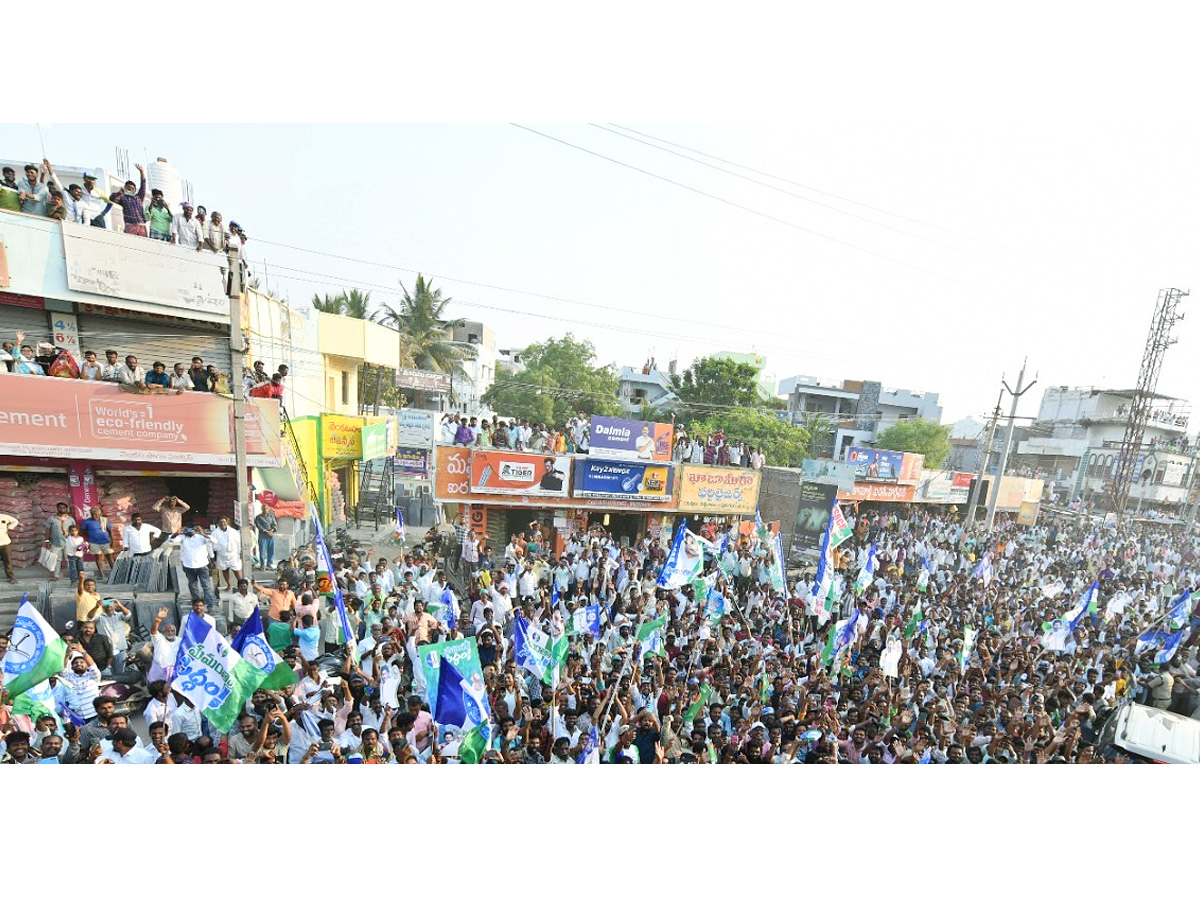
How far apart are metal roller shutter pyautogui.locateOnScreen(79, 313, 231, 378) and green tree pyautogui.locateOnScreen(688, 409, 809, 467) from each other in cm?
1944

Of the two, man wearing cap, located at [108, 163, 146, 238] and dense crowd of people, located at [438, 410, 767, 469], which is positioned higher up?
man wearing cap, located at [108, 163, 146, 238]

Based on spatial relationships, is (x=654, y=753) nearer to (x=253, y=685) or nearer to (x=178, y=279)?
(x=253, y=685)

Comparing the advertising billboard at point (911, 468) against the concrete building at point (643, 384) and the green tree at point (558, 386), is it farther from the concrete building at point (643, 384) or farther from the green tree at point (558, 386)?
the concrete building at point (643, 384)

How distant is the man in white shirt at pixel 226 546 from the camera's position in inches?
308

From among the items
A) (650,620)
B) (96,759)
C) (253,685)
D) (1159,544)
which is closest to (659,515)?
(650,620)

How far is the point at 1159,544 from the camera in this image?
1936 cm

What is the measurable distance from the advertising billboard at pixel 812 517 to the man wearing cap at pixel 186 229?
52.5 ft

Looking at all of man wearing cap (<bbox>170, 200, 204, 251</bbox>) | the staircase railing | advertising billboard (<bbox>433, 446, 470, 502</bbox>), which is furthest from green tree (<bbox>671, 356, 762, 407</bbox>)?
man wearing cap (<bbox>170, 200, 204, 251</bbox>)

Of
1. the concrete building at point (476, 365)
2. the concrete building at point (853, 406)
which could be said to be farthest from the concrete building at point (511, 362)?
the concrete building at point (853, 406)

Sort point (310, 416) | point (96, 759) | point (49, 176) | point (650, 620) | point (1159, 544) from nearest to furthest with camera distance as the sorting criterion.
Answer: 1. point (96, 759)
2. point (650, 620)
3. point (49, 176)
4. point (310, 416)
5. point (1159, 544)

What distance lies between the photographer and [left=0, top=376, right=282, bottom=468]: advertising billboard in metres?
8.37

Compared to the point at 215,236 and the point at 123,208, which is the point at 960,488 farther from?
the point at 123,208

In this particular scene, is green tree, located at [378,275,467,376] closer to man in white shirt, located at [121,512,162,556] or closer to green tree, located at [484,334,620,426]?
green tree, located at [484,334,620,426]

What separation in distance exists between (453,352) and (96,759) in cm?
2256
